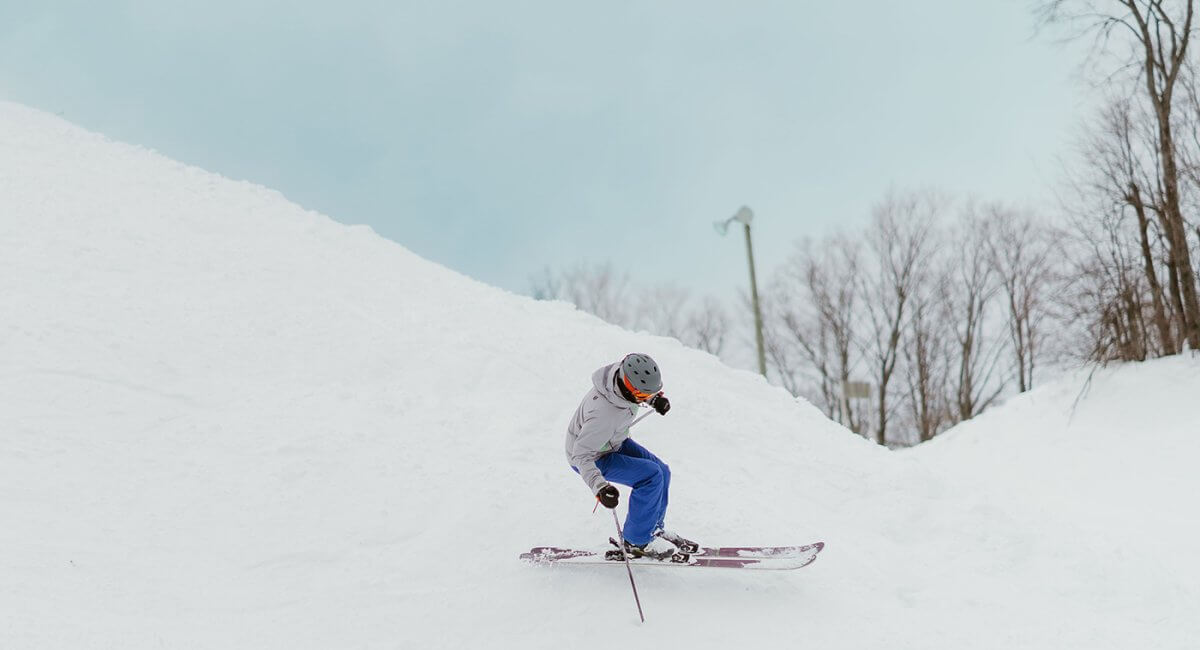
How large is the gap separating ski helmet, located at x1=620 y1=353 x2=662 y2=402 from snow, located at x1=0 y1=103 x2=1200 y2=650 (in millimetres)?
1536

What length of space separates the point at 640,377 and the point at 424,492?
8.96 feet

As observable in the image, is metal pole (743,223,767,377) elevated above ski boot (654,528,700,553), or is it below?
above

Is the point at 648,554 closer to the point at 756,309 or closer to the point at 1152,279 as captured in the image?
the point at 756,309

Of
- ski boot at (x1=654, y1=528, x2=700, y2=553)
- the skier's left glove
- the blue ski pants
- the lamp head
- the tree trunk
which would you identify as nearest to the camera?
the skier's left glove

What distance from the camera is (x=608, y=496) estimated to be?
495cm

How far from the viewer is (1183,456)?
11453 mm

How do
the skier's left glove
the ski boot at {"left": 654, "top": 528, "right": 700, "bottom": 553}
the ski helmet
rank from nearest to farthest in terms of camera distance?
the ski helmet, the skier's left glove, the ski boot at {"left": 654, "top": 528, "right": 700, "bottom": 553}

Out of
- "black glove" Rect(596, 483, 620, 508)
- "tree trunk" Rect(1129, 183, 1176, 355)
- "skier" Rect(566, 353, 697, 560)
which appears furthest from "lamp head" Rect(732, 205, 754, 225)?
"black glove" Rect(596, 483, 620, 508)

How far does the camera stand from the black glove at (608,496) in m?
4.92

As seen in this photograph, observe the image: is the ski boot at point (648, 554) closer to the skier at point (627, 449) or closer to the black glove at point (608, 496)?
the skier at point (627, 449)

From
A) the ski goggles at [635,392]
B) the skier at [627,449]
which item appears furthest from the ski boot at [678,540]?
the ski goggles at [635,392]

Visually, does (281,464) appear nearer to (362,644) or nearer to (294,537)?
(294,537)

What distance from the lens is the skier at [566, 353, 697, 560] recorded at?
516cm

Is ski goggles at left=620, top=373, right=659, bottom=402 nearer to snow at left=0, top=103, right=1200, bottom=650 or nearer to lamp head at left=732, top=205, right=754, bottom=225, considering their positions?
snow at left=0, top=103, right=1200, bottom=650
